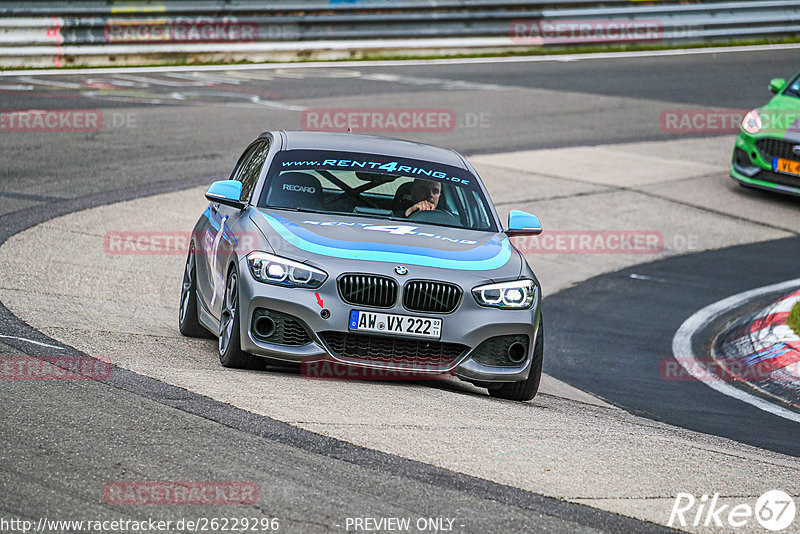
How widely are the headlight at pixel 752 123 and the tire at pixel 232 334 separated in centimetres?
1027

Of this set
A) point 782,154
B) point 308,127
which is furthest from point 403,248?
point 308,127

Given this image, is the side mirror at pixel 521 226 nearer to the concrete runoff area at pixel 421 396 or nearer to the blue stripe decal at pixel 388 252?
the blue stripe decal at pixel 388 252

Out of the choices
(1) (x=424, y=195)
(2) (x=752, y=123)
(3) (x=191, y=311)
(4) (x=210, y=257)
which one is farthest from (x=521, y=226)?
(2) (x=752, y=123)

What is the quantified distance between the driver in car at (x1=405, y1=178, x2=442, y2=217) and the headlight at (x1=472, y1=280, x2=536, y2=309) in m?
1.14

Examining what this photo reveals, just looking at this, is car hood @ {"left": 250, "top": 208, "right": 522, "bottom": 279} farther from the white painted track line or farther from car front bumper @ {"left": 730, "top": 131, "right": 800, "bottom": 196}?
the white painted track line

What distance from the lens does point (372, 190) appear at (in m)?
8.55

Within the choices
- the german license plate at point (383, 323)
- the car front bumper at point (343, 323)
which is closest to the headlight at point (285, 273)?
the car front bumper at point (343, 323)

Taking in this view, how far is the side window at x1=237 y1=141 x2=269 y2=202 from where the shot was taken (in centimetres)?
869

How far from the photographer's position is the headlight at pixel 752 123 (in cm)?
1614

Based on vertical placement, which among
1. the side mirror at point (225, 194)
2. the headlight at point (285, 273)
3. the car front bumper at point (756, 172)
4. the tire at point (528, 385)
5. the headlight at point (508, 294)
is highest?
the side mirror at point (225, 194)

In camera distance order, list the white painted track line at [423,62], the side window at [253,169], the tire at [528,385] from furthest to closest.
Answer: the white painted track line at [423,62] < the side window at [253,169] < the tire at [528,385]

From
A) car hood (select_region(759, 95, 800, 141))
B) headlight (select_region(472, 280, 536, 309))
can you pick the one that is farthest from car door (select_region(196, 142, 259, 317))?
car hood (select_region(759, 95, 800, 141))

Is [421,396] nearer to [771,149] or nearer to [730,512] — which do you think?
[730,512]

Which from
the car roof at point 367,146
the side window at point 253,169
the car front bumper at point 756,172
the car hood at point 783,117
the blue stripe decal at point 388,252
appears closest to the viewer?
the blue stripe decal at point 388,252
